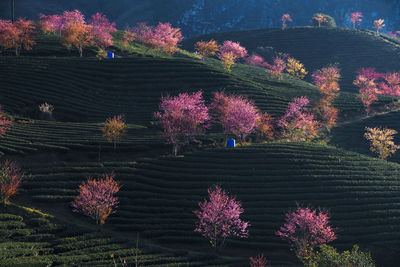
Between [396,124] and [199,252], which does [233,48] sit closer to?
[396,124]

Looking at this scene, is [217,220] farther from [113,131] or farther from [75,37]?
[75,37]

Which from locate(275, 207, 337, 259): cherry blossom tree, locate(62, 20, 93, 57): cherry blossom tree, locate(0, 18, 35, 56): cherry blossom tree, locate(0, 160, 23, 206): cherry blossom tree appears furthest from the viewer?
locate(62, 20, 93, 57): cherry blossom tree

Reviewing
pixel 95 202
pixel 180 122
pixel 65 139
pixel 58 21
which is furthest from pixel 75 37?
pixel 95 202

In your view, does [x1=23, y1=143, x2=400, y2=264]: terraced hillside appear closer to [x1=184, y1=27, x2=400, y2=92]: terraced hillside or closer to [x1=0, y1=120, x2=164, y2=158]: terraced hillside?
[x1=0, y1=120, x2=164, y2=158]: terraced hillside

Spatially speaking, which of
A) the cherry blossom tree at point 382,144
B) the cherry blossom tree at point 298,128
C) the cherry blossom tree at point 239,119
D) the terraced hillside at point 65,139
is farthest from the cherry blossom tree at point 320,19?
the terraced hillside at point 65,139

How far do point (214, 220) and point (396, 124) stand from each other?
6031cm

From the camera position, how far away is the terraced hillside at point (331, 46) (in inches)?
5123

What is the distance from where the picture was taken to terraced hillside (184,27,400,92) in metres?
130

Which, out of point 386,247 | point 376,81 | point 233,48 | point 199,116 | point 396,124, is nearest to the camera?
point 386,247

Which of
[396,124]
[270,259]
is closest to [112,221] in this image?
[270,259]

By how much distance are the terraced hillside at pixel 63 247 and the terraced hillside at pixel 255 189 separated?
3.44 meters

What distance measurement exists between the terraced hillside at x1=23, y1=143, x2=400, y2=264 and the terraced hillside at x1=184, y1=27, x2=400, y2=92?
7177 cm

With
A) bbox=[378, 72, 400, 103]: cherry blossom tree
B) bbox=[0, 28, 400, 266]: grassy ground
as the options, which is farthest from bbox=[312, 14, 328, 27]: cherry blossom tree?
bbox=[0, 28, 400, 266]: grassy ground

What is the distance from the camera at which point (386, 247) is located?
39.8 meters
